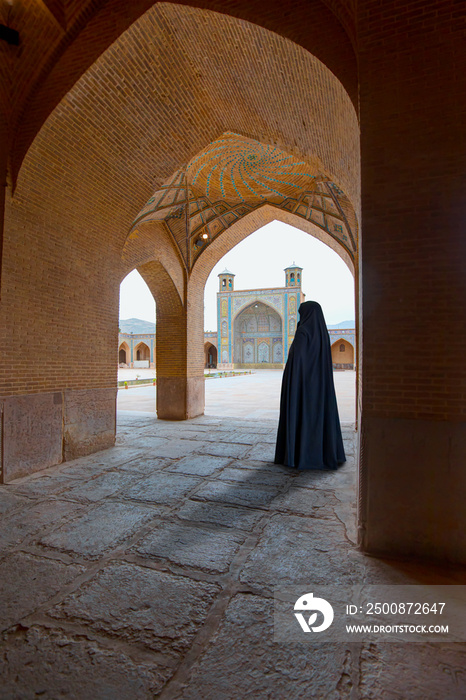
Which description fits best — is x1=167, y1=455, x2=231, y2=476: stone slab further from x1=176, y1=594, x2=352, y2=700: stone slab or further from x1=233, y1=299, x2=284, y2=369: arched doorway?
x1=233, y1=299, x2=284, y2=369: arched doorway

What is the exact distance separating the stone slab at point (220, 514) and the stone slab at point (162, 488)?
0.29m

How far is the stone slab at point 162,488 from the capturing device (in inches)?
140

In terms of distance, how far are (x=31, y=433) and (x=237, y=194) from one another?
6692mm

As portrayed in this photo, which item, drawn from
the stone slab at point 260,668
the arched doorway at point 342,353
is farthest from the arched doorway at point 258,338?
the stone slab at point 260,668

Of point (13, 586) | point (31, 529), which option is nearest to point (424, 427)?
point (13, 586)

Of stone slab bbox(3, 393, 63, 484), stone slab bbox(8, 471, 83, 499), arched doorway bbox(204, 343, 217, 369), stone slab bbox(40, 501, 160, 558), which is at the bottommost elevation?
stone slab bbox(8, 471, 83, 499)

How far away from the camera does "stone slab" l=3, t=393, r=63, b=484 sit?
4.18 metres

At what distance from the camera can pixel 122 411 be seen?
969cm

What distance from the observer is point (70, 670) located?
1559 mm

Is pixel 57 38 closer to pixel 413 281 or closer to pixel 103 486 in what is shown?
pixel 413 281

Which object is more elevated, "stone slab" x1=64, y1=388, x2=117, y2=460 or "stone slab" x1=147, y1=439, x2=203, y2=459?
"stone slab" x1=64, y1=388, x2=117, y2=460

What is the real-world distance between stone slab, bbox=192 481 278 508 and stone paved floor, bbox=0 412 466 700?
0.02m

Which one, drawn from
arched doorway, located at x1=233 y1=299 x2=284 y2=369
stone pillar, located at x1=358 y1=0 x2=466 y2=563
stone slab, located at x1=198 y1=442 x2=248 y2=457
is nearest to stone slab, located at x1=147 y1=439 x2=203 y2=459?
stone slab, located at x1=198 y1=442 x2=248 y2=457

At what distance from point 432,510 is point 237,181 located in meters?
7.51
